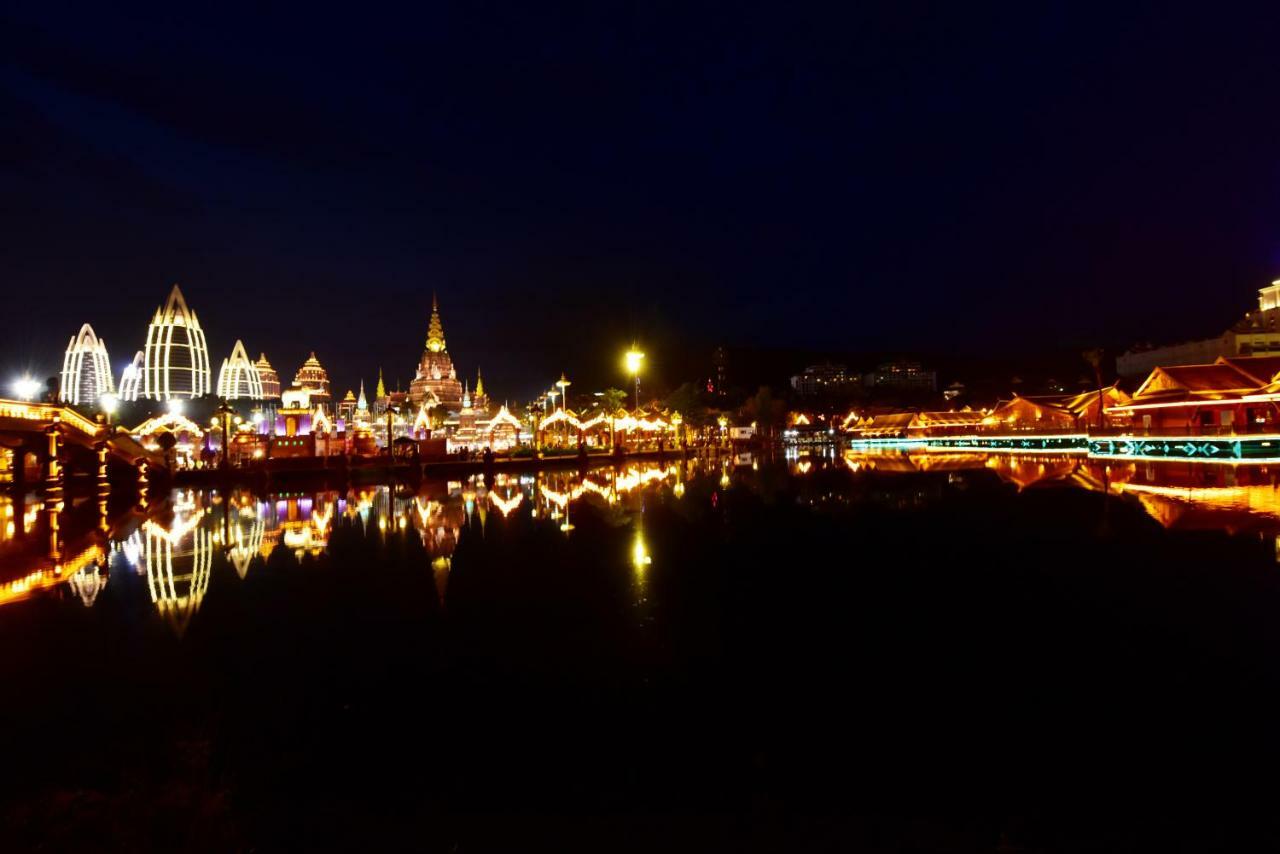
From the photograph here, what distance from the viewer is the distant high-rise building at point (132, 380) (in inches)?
5505

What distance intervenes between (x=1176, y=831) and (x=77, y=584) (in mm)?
11717

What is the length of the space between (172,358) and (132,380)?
14.6 meters

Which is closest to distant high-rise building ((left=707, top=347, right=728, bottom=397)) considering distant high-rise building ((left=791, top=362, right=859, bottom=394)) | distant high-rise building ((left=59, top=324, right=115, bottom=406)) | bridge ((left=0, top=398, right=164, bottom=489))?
distant high-rise building ((left=791, top=362, right=859, bottom=394))

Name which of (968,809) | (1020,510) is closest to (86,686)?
(968,809)

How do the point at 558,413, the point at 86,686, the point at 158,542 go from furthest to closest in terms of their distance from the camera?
the point at 558,413
the point at 158,542
the point at 86,686

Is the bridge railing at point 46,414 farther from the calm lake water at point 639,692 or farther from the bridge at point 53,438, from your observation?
the calm lake water at point 639,692

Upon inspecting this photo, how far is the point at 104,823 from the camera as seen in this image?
3.63 metres

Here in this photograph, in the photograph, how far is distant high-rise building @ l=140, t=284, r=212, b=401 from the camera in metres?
135

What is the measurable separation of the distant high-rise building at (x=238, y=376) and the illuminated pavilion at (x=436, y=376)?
65685 millimetres

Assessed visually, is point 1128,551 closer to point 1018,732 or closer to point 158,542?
point 1018,732

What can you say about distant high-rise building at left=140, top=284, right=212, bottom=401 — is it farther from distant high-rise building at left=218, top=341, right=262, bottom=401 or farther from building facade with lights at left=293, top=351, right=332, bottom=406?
building facade with lights at left=293, top=351, right=332, bottom=406

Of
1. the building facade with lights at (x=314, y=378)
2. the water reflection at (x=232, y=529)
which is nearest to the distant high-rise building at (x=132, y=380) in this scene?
the building facade with lights at (x=314, y=378)

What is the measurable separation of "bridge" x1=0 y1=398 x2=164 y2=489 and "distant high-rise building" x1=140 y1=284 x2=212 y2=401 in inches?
4709

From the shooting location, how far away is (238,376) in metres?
153
